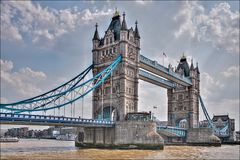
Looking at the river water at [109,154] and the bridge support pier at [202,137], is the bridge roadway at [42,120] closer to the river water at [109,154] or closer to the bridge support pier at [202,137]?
the river water at [109,154]

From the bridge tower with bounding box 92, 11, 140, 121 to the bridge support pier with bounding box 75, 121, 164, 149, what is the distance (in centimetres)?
420

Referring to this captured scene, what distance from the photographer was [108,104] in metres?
59.3

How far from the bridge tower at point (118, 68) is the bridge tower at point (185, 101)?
32768 millimetres

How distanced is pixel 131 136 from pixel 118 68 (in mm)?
14034

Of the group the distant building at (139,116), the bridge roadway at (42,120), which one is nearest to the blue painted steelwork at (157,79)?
the distant building at (139,116)

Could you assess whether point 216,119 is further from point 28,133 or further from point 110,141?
point 28,133

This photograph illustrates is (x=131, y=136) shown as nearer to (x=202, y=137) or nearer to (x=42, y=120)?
(x=42, y=120)

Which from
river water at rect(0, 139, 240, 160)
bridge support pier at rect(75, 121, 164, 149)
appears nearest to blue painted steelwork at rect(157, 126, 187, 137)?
bridge support pier at rect(75, 121, 164, 149)

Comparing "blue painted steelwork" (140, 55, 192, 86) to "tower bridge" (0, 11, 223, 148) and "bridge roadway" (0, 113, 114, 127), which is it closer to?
"tower bridge" (0, 11, 223, 148)

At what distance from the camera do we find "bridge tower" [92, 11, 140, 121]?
56.7m

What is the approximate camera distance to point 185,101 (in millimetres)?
88938

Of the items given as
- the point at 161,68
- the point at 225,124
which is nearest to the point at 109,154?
the point at 161,68

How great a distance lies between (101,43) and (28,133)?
150606mm

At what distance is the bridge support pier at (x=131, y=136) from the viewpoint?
49531mm
